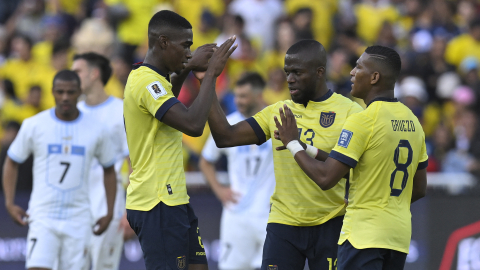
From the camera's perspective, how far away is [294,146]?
16.7 ft

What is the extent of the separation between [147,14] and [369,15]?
4785mm

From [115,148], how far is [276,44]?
6401mm

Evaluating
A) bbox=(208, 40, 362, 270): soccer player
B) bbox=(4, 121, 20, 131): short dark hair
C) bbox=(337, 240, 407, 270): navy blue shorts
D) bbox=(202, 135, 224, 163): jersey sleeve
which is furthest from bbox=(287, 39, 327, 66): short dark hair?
bbox=(4, 121, 20, 131): short dark hair

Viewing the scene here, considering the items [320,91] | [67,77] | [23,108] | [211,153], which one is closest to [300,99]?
[320,91]

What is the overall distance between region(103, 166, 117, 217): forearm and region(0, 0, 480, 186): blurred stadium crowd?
12.5ft

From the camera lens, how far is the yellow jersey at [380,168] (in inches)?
192

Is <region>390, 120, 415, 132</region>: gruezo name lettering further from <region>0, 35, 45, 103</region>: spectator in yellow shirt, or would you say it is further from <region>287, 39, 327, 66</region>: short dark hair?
<region>0, 35, 45, 103</region>: spectator in yellow shirt

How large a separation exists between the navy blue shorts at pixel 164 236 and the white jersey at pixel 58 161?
2313 millimetres

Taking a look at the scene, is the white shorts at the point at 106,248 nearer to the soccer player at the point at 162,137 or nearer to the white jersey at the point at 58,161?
the white jersey at the point at 58,161

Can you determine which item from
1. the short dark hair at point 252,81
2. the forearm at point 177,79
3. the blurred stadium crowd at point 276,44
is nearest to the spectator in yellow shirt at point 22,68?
the blurred stadium crowd at point 276,44

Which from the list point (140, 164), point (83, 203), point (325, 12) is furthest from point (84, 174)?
point (325, 12)

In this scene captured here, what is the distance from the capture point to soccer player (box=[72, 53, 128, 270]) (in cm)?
779

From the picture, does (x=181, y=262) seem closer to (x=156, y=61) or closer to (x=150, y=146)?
(x=150, y=146)

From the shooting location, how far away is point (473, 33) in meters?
13.2
